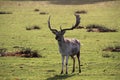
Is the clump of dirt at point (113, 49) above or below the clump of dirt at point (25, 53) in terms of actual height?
above

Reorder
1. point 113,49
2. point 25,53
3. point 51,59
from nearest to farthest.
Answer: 1. point 51,59
2. point 25,53
3. point 113,49

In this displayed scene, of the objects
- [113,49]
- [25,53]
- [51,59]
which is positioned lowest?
[51,59]

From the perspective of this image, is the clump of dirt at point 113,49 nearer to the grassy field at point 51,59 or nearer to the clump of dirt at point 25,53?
the grassy field at point 51,59

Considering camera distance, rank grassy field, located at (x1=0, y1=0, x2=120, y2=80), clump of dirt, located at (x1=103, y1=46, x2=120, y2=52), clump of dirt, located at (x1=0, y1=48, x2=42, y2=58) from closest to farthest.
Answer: grassy field, located at (x1=0, y1=0, x2=120, y2=80), clump of dirt, located at (x1=0, y1=48, x2=42, y2=58), clump of dirt, located at (x1=103, y1=46, x2=120, y2=52)

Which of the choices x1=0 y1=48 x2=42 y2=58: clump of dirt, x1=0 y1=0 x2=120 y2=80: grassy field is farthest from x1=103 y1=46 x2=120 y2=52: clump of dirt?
x1=0 y1=48 x2=42 y2=58: clump of dirt

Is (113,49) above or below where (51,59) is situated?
above

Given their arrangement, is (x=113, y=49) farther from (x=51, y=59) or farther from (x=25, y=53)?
(x=25, y=53)

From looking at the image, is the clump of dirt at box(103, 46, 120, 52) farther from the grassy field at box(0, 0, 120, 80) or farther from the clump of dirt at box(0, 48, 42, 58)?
the clump of dirt at box(0, 48, 42, 58)

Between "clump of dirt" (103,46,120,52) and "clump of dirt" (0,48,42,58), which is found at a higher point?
"clump of dirt" (103,46,120,52)

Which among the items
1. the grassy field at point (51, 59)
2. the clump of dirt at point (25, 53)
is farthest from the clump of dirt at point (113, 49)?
the clump of dirt at point (25, 53)

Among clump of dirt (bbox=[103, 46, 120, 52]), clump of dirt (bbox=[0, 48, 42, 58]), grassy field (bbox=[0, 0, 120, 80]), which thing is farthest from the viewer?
clump of dirt (bbox=[103, 46, 120, 52])

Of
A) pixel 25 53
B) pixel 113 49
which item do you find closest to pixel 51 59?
pixel 25 53

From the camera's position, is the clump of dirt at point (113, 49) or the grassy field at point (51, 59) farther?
the clump of dirt at point (113, 49)

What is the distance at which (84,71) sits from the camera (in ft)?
68.2
